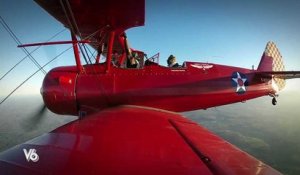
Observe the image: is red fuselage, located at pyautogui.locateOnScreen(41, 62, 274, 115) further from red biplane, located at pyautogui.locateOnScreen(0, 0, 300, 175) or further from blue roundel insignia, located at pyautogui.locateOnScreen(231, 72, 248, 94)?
A: blue roundel insignia, located at pyautogui.locateOnScreen(231, 72, 248, 94)

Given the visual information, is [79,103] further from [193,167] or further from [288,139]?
[288,139]

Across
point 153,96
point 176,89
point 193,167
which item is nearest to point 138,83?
point 153,96

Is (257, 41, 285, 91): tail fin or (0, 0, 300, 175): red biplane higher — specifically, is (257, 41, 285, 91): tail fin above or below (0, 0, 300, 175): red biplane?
above

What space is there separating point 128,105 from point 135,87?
0.53 meters

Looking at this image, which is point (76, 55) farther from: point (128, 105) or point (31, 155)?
point (31, 155)

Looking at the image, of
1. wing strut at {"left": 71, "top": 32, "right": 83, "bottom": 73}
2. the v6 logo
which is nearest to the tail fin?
wing strut at {"left": 71, "top": 32, "right": 83, "bottom": 73}

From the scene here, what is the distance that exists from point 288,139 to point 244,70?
188 meters

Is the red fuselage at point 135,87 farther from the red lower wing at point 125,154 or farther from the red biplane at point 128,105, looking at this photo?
the red lower wing at point 125,154

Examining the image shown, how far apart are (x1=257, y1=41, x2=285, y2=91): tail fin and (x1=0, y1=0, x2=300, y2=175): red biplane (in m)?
0.04

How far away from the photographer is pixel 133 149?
112 inches

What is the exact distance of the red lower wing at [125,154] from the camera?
2.12m

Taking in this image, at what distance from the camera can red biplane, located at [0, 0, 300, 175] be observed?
228 cm

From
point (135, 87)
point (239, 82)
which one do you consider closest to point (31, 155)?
point (135, 87)

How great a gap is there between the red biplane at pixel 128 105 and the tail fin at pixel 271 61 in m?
0.04
